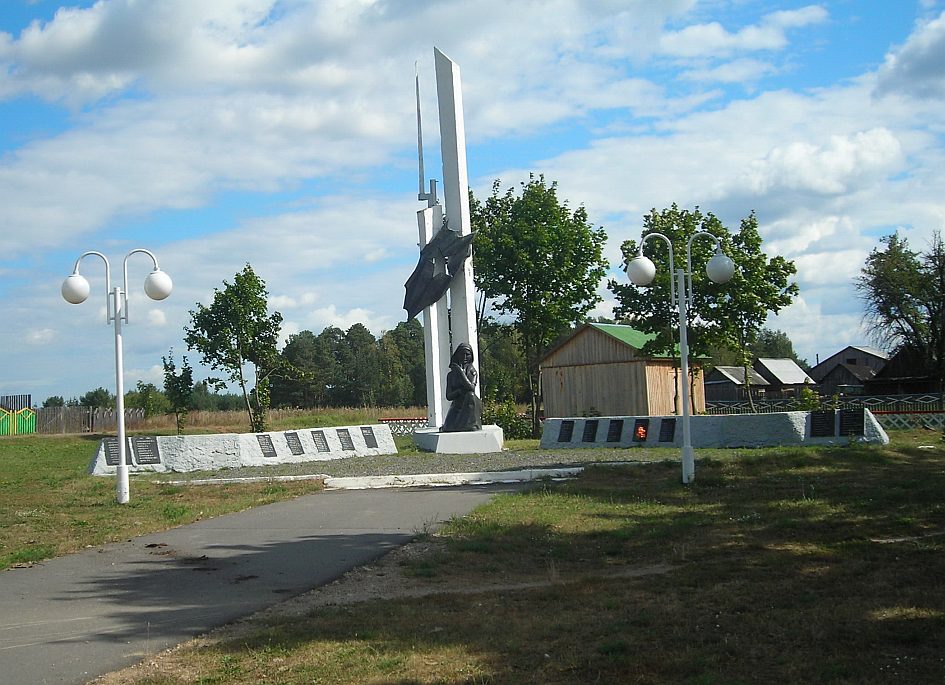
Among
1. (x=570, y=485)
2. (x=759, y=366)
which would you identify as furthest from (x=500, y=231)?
(x=759, y=366)

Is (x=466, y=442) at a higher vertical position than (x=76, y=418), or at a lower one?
lower

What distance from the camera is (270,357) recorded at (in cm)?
3919

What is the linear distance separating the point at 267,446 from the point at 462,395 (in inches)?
225

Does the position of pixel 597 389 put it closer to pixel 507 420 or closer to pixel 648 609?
pixel 507 420

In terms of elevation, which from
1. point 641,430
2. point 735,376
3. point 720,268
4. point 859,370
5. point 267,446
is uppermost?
point 720,268

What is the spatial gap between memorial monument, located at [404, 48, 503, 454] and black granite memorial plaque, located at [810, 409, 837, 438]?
828 cm

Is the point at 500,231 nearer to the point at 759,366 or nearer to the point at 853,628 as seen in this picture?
the point at 853,628

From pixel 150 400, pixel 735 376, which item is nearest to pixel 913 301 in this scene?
pixel 735 376

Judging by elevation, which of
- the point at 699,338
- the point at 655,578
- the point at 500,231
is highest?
the point at 500,231

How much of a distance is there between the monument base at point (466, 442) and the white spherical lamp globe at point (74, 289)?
11726 mm

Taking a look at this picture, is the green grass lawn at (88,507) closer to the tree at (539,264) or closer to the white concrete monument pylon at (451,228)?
the white concrete monument pylon at (451,228)

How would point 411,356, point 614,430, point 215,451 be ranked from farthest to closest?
point 411,356
point 614,430
point 215,451

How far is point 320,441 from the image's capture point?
24.8 meters

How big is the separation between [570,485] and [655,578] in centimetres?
794
